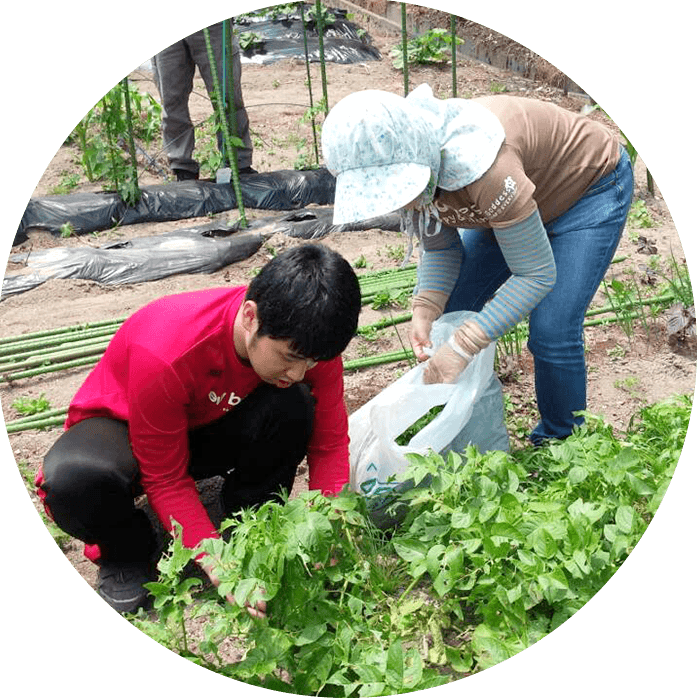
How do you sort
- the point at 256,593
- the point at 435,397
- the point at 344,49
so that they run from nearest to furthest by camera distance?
1. the point at 256,593
2. the point at 435,397
3. the point at 344,49

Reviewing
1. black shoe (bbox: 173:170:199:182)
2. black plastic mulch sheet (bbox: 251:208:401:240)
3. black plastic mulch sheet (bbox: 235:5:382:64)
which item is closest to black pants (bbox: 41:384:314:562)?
black plastic mulch sheet (bbox: 251:208:401:240)

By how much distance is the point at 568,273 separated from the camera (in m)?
2.22

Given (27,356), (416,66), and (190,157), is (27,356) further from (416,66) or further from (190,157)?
(416,66)

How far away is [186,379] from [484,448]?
0.89m

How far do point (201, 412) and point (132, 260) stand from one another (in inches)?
88.0

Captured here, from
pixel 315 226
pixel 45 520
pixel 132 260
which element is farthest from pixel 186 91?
pixel 45 520

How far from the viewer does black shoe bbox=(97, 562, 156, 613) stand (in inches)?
85.0

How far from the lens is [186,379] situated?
1.93m

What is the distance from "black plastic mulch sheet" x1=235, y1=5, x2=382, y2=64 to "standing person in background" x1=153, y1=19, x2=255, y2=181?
206 centimetres

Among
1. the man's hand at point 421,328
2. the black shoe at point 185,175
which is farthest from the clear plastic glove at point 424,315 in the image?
the black shoe at point 185,175

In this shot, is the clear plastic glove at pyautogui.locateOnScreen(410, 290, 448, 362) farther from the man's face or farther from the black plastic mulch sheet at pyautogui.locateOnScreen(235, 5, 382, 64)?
the black plastic mulch sheet at pyautogui.locateOnScreen(235, 5, 382, 64)

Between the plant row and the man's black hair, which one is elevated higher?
the man's black hair

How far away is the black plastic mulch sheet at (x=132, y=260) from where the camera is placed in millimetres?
4059

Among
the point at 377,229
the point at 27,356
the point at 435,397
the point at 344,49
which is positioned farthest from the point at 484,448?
the point at 344,49
